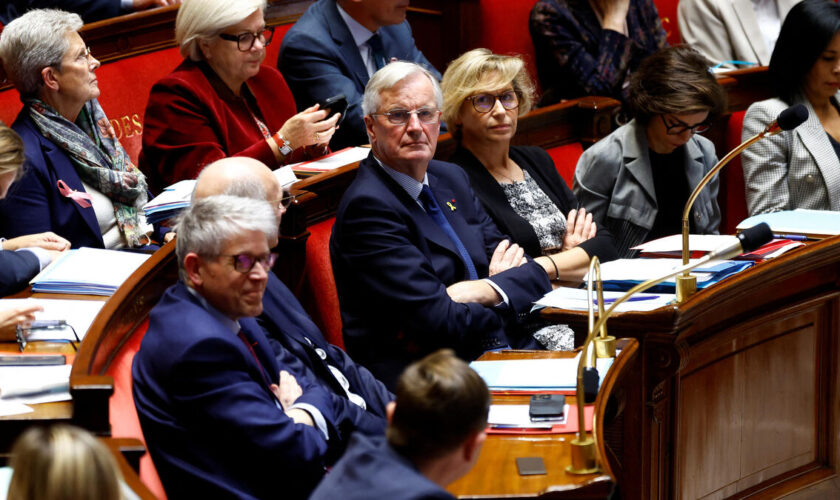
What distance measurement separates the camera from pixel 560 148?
390 centimetres

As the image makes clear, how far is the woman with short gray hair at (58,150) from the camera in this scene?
2766 millimetres

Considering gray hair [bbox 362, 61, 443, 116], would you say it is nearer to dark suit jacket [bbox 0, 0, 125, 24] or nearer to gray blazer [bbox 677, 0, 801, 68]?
dark suit jacket [bbox 0, 0, 125, 24]

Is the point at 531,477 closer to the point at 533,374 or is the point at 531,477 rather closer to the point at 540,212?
the point at 533,374

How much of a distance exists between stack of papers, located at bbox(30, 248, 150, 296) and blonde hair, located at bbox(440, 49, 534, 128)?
1.01 meters

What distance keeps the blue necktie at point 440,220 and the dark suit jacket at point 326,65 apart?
2.87ft

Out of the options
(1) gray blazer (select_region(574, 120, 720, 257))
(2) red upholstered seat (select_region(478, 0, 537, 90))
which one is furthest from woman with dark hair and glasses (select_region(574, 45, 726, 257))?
(2) red upholstered seat (select_region(478, 0, 537, 90))

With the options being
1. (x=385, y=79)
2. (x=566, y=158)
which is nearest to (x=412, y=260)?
(x=385, y=79)

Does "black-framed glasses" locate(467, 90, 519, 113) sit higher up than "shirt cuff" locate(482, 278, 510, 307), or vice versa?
"black-framed glasses" locate(467, 90, 519, 113)

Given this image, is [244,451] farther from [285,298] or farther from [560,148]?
[560,148]

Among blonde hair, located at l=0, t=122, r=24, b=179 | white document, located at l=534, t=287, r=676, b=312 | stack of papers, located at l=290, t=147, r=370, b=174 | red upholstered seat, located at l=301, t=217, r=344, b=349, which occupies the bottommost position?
red upholstered seat, located at l=301, t=217, r=344, b=349

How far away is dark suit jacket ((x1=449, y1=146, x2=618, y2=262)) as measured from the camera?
2953mm

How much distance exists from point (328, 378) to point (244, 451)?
49cm

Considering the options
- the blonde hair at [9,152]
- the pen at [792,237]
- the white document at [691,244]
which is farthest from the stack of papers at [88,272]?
the pen at [792,237]

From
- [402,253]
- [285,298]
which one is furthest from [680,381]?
[285,298]
